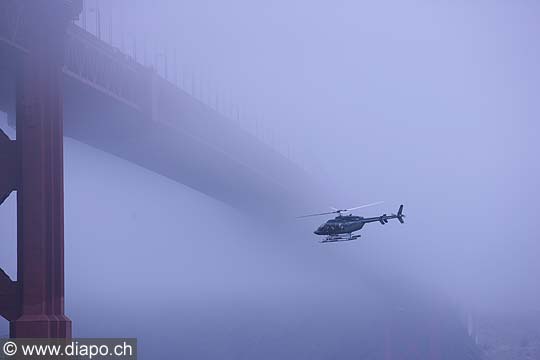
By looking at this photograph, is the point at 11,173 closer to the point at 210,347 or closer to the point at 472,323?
the point at 210,347

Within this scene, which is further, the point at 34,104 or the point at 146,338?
the point at 146,338

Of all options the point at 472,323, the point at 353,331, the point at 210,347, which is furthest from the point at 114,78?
the point at 472,323

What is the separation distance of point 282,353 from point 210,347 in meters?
8.55

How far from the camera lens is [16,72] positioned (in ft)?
21.3

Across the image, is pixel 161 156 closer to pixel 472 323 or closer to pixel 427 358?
pixel 427 358

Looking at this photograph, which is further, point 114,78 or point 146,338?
point 146,338

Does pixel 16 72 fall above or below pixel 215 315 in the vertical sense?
below

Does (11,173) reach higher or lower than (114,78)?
lower

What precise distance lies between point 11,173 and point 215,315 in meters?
129

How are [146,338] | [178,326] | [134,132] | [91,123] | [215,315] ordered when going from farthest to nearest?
[215,315], [178,326], [146,338], [134,132], [91,123]

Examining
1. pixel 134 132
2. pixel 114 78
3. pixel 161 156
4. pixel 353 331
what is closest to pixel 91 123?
pixel 114 78

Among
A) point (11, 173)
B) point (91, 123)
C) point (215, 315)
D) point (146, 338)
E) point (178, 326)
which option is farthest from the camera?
point (215, 315)

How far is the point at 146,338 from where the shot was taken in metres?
104

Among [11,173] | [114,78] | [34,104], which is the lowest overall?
[11,173]
